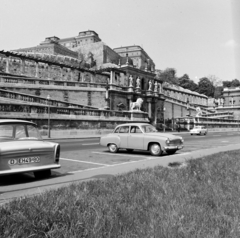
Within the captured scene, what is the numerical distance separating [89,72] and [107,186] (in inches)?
1926

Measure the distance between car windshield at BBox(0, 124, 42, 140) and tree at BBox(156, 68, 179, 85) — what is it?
325 feet

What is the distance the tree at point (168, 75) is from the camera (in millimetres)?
106225

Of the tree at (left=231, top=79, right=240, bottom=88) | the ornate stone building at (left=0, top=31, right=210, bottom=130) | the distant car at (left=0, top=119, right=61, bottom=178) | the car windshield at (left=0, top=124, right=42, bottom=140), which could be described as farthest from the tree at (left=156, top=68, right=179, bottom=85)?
the distant car at (left=0, top=119, right=61, bottom=178)

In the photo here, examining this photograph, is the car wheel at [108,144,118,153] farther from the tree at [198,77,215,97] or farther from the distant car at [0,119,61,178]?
the tree at [198,77,215,97]

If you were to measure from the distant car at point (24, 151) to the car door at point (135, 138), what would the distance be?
5.87m

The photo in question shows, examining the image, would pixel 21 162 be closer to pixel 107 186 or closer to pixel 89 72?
pixel 107 186

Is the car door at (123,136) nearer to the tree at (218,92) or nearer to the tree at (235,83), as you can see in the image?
the tree at (218,92)

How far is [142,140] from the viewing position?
1220cm

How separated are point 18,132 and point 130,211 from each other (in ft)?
14.6

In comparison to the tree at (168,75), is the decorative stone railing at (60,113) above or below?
below

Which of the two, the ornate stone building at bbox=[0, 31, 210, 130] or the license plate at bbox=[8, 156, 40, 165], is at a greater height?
the ornate stone building at bbox=[0, 31, 210, 130]

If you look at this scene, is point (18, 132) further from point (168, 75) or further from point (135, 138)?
point (168, 75)

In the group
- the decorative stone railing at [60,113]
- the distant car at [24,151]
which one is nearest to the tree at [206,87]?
the decorative stone railing at [60,113]

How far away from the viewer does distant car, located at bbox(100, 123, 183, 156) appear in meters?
11.8
